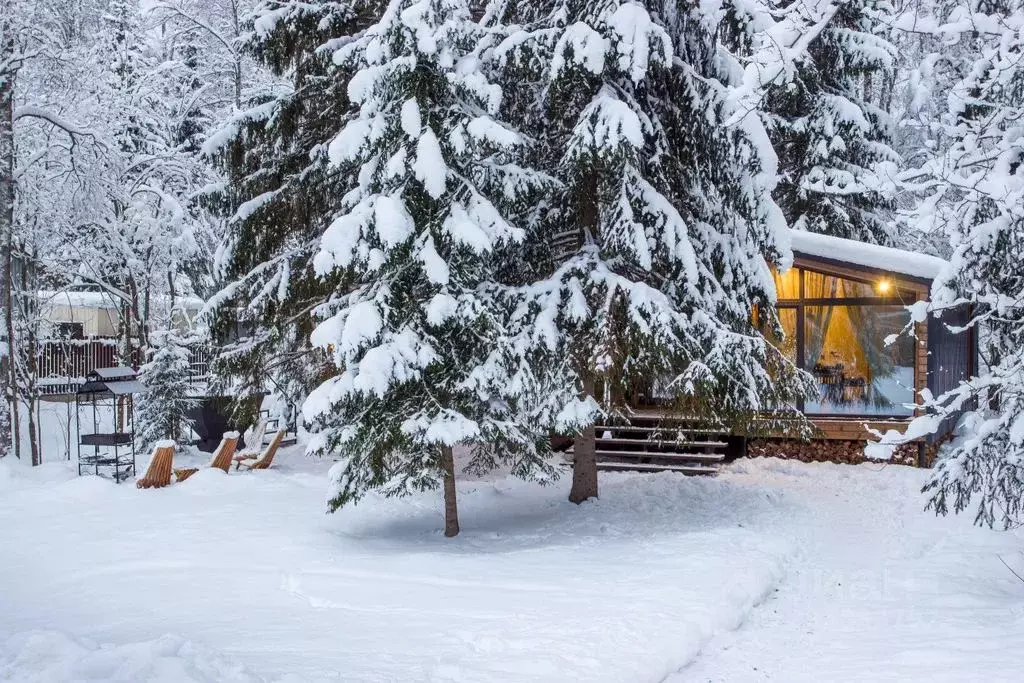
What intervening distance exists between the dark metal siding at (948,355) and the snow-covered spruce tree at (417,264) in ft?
27.9

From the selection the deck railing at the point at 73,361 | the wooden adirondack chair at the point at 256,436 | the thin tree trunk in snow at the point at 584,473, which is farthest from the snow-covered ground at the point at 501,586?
the deck railing at the point at 73,361

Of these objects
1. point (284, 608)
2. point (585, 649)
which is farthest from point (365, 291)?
point (585, 649)

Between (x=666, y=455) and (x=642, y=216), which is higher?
(x=642, y=216)

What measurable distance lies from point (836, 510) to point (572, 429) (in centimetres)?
430

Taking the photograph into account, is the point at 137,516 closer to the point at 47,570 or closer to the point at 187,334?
the point at 47,570

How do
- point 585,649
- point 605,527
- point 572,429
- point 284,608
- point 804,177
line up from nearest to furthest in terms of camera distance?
1. point 585,649
2. point 284,608
3. point 572,429
4. point 605,527
5. point 804,177

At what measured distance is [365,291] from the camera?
385 inches

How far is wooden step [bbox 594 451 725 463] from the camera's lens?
47.2 ft

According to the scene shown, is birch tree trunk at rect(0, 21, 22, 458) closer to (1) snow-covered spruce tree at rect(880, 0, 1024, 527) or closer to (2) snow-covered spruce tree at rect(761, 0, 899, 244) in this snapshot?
(1) snow-covered spruce tree at rect(880, 0, 1024, 527)

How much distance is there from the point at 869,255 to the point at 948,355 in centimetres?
281

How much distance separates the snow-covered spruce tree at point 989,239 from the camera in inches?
261

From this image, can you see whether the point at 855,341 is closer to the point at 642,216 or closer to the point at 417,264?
the point at 642,216

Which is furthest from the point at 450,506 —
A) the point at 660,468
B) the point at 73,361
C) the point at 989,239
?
the point at 73,361

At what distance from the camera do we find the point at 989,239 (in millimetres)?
7141
